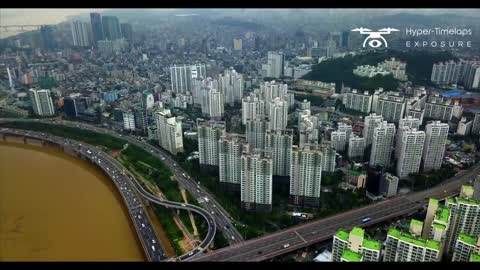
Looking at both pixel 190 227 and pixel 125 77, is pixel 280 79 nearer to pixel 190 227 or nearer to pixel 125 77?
pixel 125 77

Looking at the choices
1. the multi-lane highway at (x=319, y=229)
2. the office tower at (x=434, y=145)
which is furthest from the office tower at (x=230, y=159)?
the office tower at (x=434, y=145)

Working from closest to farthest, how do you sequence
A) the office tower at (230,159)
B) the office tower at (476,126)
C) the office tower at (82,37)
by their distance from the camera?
the office tower at (230,159), the office tower at (476,126), the office tower at (82,37)

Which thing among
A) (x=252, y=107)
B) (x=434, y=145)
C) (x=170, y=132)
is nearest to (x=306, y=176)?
(x=434, y=145)

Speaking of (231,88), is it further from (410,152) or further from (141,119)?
(410,152)

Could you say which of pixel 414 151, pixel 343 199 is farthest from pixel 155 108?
pixel 414 151

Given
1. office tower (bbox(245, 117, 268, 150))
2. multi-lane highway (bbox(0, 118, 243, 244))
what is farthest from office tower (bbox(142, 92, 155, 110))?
office tower (bbox(245, 117, 268, 150))

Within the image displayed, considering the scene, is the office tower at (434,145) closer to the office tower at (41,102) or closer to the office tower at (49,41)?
the office tower at (49,41)
